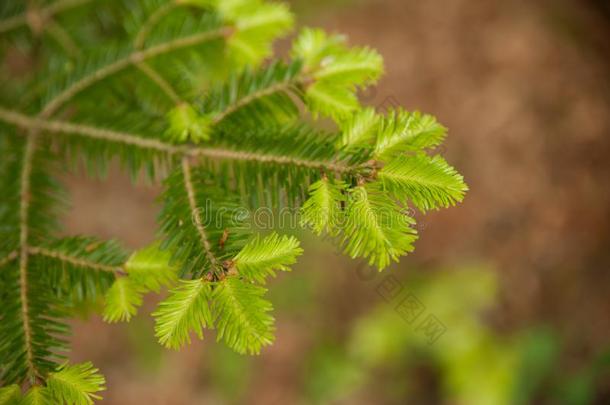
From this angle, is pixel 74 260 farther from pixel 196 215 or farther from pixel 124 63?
pixel 124 63

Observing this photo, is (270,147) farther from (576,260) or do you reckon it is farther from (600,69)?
(600,69)

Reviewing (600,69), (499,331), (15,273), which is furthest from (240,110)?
(600,69)

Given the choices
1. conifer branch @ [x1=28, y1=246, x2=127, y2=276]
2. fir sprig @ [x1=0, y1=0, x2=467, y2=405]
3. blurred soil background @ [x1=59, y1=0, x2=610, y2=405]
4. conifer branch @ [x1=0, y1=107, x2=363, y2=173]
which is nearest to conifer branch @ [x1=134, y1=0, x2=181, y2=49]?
fir sprig @ [x1=0, y1=0, x2=467, y2=405]

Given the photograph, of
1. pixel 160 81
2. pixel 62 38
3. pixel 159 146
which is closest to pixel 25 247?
pixel 159 146

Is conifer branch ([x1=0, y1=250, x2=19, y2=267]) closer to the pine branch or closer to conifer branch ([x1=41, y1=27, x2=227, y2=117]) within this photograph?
the pine branch

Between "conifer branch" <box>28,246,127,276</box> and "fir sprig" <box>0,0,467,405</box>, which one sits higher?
"fir sprig" <box>0,0,467,405</box>

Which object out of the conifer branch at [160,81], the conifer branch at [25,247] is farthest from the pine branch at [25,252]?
the conifer branch at [160,81]

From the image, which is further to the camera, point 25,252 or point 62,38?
point 62,38
